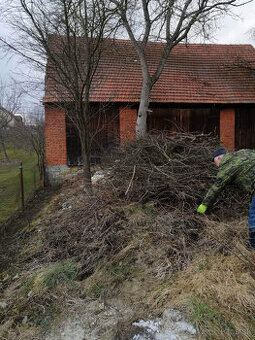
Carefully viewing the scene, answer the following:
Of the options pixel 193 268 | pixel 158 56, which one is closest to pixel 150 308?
pixel 193 268

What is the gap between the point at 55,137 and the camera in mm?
10086

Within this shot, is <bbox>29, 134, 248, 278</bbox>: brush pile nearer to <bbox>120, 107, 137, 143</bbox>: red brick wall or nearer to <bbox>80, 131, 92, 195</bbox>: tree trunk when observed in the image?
<bbox>80, 131, 92, 195</bbox>: tree trunk

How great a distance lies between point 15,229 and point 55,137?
563cm

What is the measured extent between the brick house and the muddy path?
3.10 meters

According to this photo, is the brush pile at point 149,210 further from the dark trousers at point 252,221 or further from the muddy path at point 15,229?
the muddy path at point 15,229

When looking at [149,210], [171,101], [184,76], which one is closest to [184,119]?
[171,101]

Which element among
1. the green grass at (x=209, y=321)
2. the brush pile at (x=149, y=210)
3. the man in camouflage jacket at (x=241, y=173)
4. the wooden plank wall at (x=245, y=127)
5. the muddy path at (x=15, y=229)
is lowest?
the muddy path at (x=15, y=229)

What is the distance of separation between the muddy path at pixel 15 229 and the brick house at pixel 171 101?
3100 mm

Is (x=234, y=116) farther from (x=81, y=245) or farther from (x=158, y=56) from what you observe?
(x=81, y=245)

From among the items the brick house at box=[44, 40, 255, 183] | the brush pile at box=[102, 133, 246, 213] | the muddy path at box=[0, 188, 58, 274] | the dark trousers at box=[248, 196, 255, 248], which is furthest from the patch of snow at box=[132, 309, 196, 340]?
the brick house at box=[44, 40, 255, 183]

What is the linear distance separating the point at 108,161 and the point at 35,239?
8.14 ft

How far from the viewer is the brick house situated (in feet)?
33.2

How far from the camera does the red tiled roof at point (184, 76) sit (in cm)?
1068

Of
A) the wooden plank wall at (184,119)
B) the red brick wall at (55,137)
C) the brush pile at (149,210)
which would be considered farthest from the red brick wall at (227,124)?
the red brick wall at (55,137)
